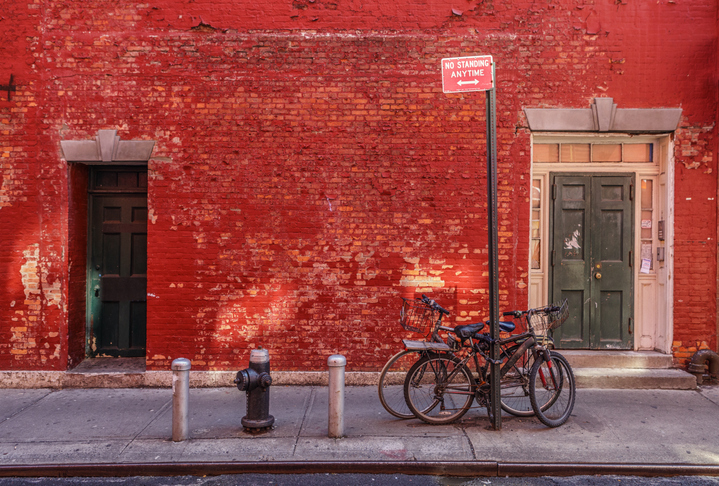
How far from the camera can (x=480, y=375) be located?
17.5 feet

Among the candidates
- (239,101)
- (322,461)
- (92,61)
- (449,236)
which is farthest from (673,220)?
(92,61)

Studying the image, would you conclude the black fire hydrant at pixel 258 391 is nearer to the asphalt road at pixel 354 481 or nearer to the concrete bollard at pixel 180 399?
the concrete bollard at pixel 180 399

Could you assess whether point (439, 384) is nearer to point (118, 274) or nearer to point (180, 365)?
point (180, 365)

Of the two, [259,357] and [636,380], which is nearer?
[259,357]

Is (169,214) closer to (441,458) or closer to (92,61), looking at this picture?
(92,61)

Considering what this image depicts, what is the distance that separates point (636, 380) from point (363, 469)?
4.26m

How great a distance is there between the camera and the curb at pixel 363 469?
14.3ft

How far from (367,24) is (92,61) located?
3.78 metres

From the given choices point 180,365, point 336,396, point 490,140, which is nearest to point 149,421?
point 180,365

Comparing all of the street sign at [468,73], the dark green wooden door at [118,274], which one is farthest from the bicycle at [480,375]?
the dark green wooden door at [118,274]

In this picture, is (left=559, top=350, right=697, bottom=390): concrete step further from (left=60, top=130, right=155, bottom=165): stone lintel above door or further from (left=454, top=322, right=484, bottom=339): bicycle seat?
(left=60, top=130, right=155, bottom=165): stone lintel above door

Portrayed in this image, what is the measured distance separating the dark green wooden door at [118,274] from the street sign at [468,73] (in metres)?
4.74

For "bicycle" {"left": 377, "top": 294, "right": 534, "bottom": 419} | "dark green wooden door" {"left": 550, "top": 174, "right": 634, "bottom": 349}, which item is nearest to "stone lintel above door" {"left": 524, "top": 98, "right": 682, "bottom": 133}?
"dark green wooden door" {"left": 550, "top": 174, "right": 634, "bottom": 349}

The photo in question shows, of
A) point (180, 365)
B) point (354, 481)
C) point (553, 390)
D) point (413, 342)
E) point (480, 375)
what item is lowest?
point (354, 481)
